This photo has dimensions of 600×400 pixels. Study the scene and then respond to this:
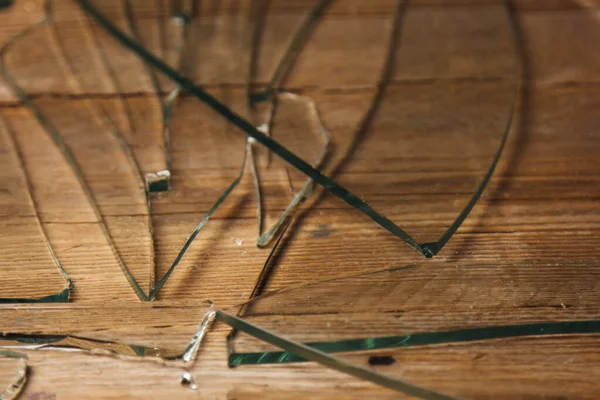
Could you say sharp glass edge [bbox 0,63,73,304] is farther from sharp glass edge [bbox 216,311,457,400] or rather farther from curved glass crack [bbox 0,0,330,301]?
sharp glass edge [bbox 216,311,457,400]

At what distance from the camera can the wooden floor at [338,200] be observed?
1.45 ft

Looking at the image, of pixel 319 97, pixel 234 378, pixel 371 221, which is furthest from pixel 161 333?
pixel 319 97

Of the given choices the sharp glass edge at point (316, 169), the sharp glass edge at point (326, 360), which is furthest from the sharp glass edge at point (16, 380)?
the sharp glass edge at point (316, 169)

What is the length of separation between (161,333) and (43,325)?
9cm

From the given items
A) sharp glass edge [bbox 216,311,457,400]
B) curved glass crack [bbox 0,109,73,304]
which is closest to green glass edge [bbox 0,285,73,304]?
curved glass crack [bbox 0,109,73,304]

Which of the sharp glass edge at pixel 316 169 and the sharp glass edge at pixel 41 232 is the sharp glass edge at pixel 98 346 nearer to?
the sharp glass edge at pixel 41 232

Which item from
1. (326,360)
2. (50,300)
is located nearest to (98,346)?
(50,300)

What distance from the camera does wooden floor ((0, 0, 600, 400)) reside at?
1.45 feet

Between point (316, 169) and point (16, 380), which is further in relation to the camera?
point (316, 169)

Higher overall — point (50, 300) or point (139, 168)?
point (139, 168)

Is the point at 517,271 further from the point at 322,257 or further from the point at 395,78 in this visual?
the point at 395,78

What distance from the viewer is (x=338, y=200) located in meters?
0.53

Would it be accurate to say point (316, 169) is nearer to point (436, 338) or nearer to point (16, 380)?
point (436, 338)

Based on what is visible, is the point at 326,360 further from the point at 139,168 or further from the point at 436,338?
the point at 139,168
